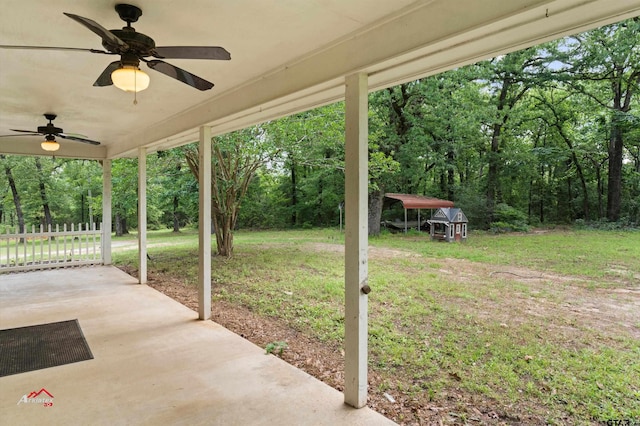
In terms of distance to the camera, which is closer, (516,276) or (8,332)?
(8,332)

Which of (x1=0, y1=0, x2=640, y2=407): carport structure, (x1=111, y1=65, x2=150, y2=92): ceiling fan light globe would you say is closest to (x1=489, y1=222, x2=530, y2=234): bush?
(x1=0, y1=0, x2=640, y2=407): carport structure

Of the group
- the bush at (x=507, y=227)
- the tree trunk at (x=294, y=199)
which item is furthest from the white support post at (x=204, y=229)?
the tree trunk at (x=294, y=199)

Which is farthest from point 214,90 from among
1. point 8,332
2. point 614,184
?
point 614,184

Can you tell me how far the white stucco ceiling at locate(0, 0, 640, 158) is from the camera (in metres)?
1.65

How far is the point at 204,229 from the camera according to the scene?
162 inches

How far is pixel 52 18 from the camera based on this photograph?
79.7 inches

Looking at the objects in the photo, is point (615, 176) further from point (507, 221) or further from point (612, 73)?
point (507, 221)

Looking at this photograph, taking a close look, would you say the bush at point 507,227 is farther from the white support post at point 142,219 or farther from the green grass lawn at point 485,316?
the white support post at point 142,219

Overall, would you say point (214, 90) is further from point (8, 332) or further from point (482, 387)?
point (482, 387)

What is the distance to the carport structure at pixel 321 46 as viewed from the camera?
5.53 feet

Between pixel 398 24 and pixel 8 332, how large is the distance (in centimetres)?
463

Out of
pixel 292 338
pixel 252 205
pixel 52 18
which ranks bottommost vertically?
pixel 292 338

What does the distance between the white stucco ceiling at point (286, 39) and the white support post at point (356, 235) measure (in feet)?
0.69

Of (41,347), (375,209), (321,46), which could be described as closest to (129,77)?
(321,46)
